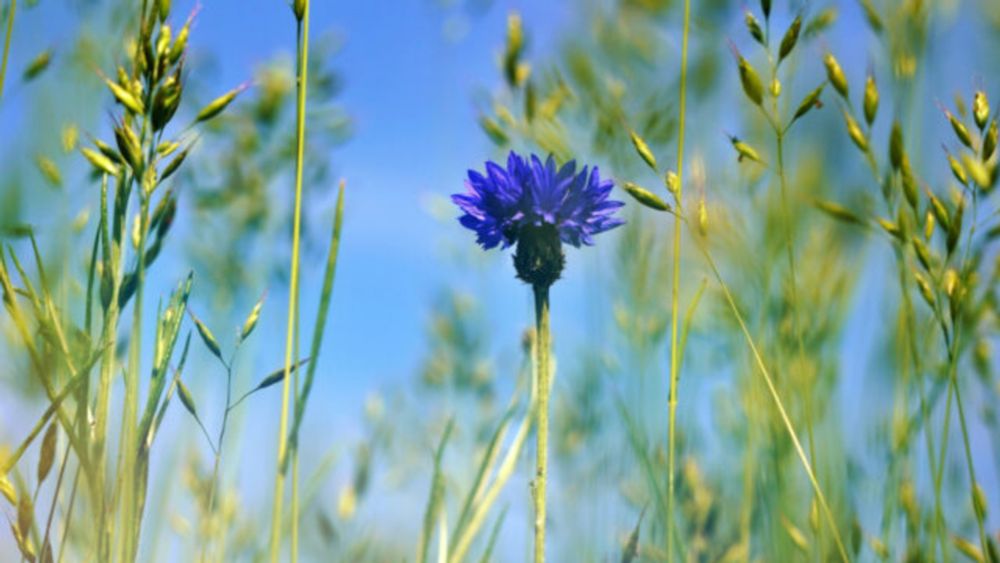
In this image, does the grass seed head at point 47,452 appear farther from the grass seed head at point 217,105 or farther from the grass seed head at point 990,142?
the grass seed head at point 990,142

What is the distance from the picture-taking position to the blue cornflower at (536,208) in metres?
0.98

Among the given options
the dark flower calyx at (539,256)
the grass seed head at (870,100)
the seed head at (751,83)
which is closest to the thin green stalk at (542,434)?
the dark flower calyx at (539,256)

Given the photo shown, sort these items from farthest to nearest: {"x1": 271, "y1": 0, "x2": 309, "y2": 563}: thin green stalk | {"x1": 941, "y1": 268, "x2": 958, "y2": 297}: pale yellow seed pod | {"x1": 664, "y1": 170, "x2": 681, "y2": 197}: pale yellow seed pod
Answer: {"x1": 941, "y1": 268, "x2": 958, "y2": 297}: pale yellow seed pod < {"x1": 664, "y1": 170, "x2": 681, "y2": 197}: pale yellow seed pod < {"x1": 271, "y1": 0, "x2": 309, "y2": 563}: thin green stalk

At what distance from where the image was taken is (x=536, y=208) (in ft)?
3.24

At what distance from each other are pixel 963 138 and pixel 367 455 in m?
0.73

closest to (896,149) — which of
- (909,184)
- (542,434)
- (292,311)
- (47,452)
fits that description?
(909,184)

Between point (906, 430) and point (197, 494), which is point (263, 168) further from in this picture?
point (906, 430)

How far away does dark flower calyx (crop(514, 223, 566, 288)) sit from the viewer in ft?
3.10

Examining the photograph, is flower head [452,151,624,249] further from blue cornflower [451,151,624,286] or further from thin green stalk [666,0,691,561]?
thin green stalk [666,0,691,561]

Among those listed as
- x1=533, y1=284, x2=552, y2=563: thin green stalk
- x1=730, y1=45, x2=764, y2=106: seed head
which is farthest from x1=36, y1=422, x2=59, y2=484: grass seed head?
x1=730, y1=45, x2=764, y2=106: seed head

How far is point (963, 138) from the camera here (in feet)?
3.22

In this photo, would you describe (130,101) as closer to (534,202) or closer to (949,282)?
(534,202)

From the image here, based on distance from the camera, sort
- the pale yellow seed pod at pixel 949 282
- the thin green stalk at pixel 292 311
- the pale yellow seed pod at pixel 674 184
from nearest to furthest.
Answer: the thin green stalk at pixel 292 311 < the pale yellow seed pod at pixel 674 184 < the pale yellow seed pod at pixel 949 282

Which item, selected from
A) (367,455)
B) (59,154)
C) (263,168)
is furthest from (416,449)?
(59,154)
